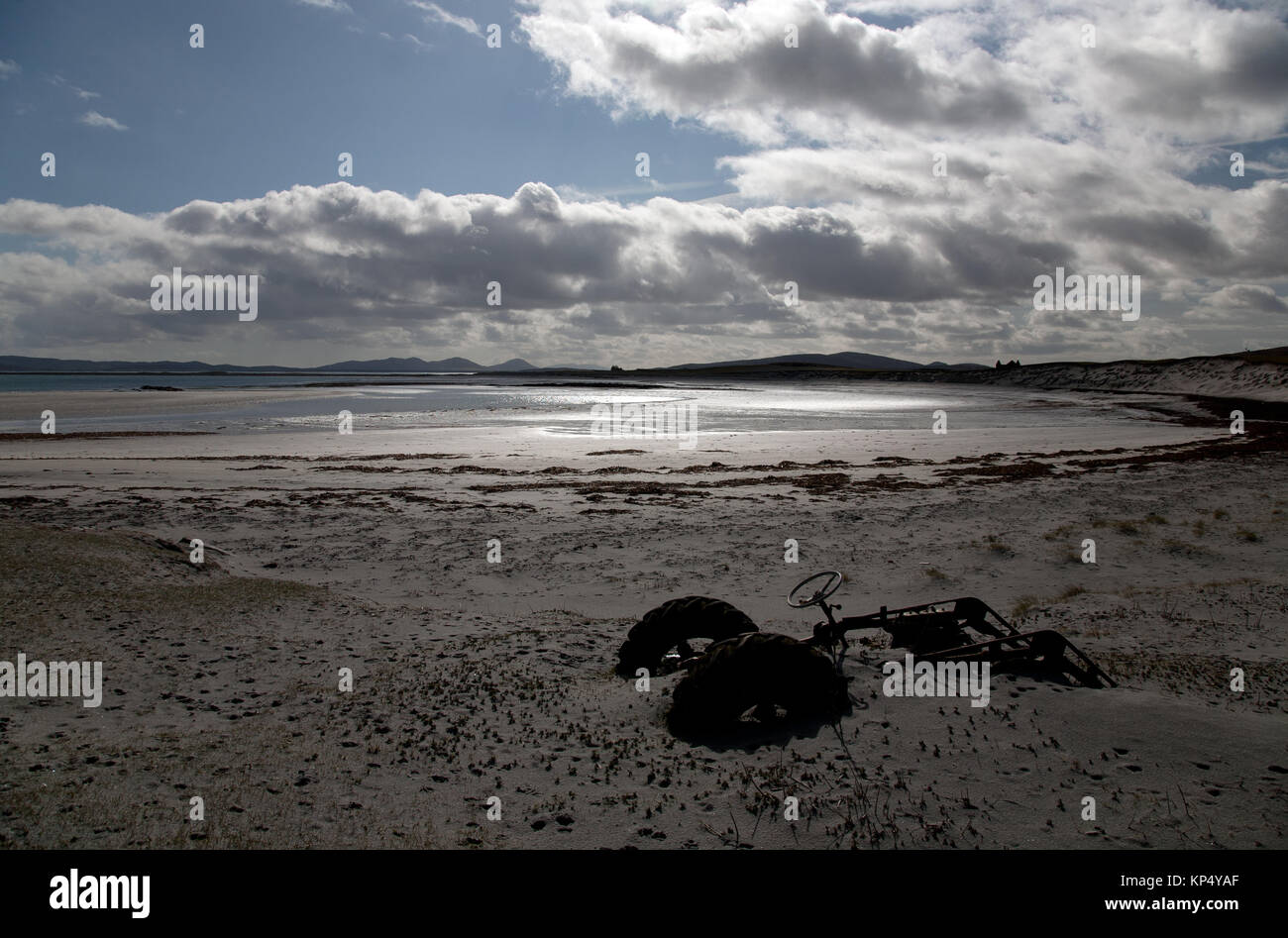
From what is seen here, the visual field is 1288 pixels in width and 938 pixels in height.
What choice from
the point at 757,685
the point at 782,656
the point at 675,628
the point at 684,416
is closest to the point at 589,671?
the point at 675,628

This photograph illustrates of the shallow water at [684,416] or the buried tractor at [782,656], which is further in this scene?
the shallow water at [684,416]

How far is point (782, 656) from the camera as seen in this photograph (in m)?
6.86


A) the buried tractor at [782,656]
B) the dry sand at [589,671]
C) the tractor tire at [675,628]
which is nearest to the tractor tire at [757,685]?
the buried tractor at [782,656]

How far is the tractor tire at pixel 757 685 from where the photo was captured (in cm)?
674

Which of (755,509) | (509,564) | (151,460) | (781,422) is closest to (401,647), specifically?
(509,564)

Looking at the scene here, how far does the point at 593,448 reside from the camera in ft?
109

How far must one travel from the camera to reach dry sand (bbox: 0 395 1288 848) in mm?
5410

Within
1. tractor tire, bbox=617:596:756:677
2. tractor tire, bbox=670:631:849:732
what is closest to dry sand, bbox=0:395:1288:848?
tractor tire, bbox=670:631:849:732

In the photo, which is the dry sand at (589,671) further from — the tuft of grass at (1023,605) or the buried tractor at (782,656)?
the buried tractor at (782,656)

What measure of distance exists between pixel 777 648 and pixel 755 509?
11.9 meters

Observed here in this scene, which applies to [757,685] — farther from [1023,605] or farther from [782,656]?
[1023,605]

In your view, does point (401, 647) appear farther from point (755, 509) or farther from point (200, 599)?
point (755, 509)

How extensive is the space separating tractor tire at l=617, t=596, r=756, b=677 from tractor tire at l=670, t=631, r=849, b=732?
1.72 meters

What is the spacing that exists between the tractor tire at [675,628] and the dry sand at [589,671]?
1.35 feet
